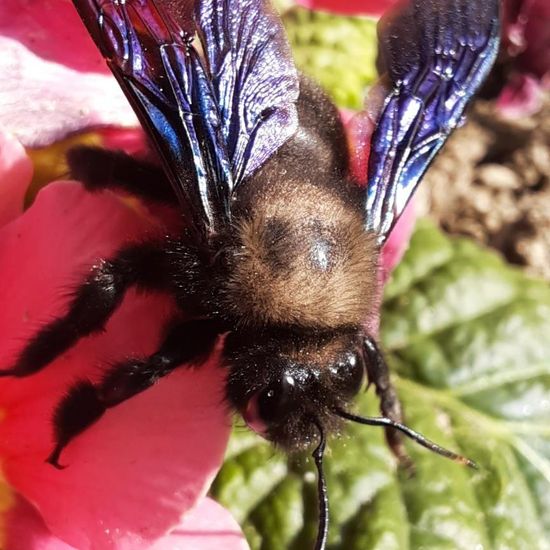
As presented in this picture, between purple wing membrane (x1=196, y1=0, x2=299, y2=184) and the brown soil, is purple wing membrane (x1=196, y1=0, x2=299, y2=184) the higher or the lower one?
the higher one

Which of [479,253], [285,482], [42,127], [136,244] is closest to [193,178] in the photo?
[136,244]

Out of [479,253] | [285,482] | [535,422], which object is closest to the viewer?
[285,482]

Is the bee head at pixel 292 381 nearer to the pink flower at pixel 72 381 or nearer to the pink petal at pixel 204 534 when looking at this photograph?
the pink flower at pixel 72 381

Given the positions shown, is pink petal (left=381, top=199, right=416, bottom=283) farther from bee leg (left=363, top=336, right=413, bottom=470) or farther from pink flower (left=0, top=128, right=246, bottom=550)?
pink flower (left=0, top=128, right=246, bottom=550)

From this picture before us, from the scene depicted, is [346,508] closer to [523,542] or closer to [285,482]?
[285,482]

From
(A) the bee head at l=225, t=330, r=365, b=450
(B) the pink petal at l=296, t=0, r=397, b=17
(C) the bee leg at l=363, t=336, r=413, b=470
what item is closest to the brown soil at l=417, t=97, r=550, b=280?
(B) the pink petal at l=296, t=0, r=397, b=17

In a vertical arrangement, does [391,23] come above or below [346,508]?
above

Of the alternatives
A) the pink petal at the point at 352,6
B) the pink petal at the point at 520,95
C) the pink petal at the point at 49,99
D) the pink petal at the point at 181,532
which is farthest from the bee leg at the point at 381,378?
→ the pink petal at the point at 520,95
